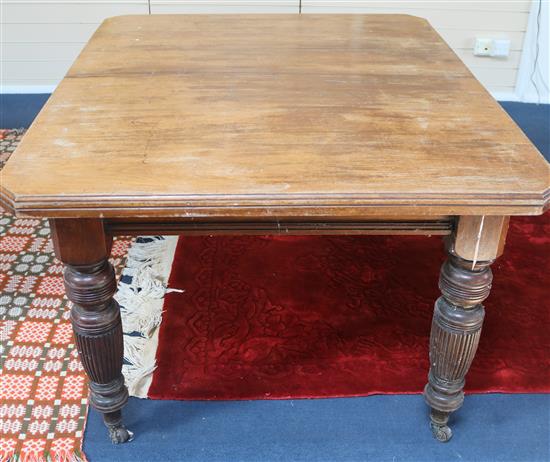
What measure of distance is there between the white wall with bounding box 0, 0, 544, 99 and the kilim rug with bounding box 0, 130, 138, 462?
1351 mm

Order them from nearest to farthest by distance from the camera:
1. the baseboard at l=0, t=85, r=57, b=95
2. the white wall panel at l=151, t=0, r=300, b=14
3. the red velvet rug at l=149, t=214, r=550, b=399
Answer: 1. the red velvet rug at l=149, t=214, r=550, b=399
2. the white wall panel at l=151, t=0, r=300, b=14
3. the baseboard at l=0, t=85, r=57, b=95

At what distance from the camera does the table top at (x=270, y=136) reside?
3.65 ft

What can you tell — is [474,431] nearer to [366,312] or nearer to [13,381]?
[366,312]

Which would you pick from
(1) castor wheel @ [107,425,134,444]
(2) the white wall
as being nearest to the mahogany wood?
(1) castor wheel @ [107,425,134,444]

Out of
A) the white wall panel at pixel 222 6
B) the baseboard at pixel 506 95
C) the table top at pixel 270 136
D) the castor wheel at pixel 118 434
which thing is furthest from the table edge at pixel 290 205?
the baseboard at pixel 506 95

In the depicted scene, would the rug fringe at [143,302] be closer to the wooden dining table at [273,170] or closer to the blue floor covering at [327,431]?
the blue floor covering at [327,431]

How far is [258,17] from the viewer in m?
2.11

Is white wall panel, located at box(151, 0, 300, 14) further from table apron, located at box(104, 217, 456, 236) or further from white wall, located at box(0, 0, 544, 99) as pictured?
table apron, located at box(104, 217, 456, 236)

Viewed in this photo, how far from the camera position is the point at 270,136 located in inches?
51.7

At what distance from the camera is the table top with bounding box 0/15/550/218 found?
111 centimetres

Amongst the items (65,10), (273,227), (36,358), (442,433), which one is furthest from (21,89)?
(442,433)

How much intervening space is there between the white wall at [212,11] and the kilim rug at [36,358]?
1351 millimetres

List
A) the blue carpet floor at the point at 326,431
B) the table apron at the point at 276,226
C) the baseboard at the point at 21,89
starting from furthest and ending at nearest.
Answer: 1. the baseboard at the point at 21,89
2. the blue carpet floor at the point at 326,431
3. the table apron at the point at 276,226

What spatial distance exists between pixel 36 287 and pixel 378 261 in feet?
3.17
